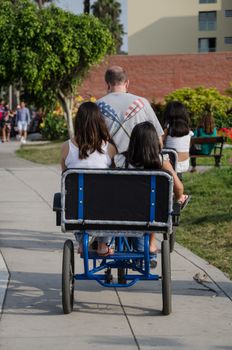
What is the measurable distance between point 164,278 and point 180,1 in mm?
70697

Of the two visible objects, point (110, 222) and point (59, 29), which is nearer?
point (110, 222)

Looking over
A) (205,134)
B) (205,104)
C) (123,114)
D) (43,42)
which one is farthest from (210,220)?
(205,104)

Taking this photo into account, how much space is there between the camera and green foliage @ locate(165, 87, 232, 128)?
3372 centimetres

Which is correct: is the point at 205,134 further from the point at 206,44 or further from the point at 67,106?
the point at 206,44

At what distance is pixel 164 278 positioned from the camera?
689 cm

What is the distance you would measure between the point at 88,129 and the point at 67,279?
126 cm

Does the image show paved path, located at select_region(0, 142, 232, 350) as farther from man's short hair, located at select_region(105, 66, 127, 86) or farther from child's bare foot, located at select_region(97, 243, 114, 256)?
man's short hair, located at select_region(105, 66, 127, 86)

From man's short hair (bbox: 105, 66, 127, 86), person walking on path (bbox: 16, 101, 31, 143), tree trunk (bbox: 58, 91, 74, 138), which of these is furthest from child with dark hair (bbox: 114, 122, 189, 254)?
person walking on path (bbox: 16, 101, 31, 143)

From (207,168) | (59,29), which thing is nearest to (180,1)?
(59,29)

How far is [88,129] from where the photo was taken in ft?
24.2

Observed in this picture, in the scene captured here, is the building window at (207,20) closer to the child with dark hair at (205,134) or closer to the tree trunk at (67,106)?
the tree trunk at (67,106)

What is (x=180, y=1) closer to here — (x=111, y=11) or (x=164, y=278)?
(x=111, y=11)

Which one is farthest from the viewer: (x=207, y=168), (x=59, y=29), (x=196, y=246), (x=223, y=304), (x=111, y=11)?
(x=111, y=11)

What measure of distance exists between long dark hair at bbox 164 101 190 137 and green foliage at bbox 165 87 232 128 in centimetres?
2252
